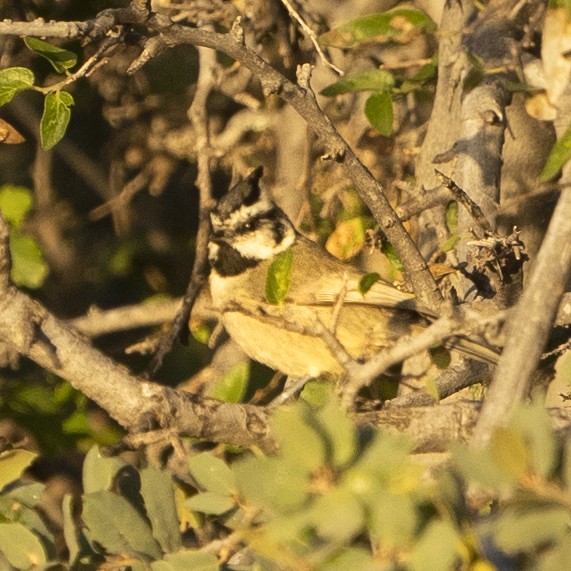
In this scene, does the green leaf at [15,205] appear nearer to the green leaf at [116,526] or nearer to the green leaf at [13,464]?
the green leaf at [13,464]

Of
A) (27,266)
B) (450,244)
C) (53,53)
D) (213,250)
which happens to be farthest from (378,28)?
(27,266)

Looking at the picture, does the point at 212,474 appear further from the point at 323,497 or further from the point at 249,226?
the point at 249,226

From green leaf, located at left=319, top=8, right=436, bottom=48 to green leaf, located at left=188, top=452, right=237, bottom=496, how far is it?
2.11 metres

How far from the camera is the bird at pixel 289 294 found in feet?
13.6

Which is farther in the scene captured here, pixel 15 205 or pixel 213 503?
pixel 15 205

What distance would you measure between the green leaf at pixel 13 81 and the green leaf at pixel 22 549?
3.99 feet

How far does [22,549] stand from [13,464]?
1.09 feet

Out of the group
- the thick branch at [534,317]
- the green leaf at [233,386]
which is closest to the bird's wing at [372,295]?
the green leaf at [233,386]

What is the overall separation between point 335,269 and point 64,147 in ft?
7.78

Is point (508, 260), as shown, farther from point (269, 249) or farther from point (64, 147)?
point (64, 147)

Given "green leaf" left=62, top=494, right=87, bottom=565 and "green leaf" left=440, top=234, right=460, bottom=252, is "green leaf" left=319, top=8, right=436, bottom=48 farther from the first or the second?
"green leaf" left=62, top=494, right=87, bottom=565

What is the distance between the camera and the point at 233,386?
3445mm

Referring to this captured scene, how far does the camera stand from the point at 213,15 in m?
4.30

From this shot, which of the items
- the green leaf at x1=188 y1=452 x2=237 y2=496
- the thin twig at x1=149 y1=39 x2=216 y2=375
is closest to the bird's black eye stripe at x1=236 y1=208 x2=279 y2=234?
the thin twig at x1=149 y1=39 x2=216 y2=375
